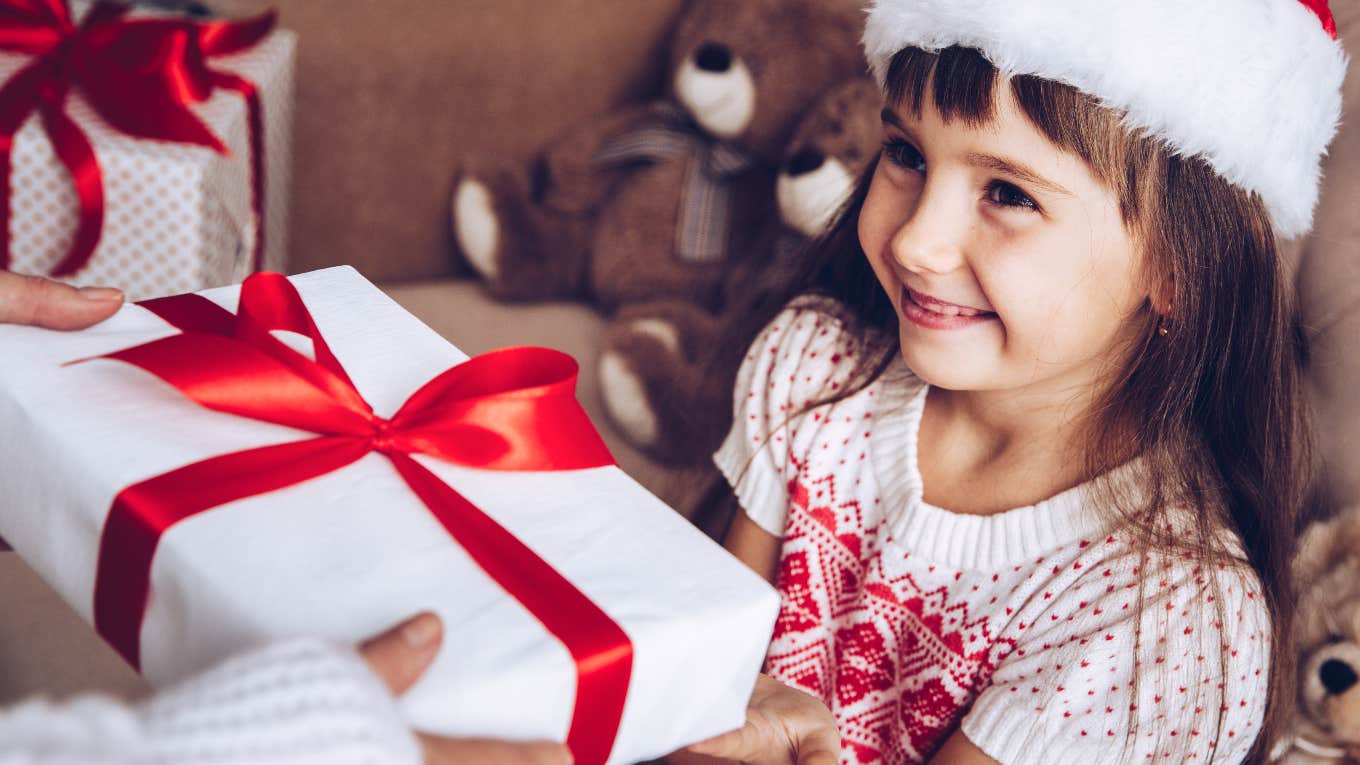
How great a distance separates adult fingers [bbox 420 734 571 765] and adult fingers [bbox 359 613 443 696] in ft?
0.09

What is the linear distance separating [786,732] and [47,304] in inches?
20.3

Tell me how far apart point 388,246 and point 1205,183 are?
3.56ft

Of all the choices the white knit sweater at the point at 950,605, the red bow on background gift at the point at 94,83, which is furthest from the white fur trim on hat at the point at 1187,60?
the red bow on background gift at the point at 94,83

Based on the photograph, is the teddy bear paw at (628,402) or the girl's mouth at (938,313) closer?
the girl's mouth at (938,313)

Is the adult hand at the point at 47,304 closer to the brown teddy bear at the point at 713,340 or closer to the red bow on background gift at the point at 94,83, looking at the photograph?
the red bow on background gift at the point at 94,83

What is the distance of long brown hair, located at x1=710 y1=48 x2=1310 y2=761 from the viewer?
79cm

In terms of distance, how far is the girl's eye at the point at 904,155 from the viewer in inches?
34.2

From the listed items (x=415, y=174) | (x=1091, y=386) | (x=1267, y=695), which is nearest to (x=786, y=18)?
(x=415, y=174)

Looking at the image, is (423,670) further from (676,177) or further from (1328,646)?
(676,177)

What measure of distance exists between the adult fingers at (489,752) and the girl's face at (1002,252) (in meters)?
0.43

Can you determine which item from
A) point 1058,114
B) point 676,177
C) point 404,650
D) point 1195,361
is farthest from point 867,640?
point 676,177

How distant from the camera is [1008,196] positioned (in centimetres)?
80

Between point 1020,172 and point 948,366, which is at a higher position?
point 1020,172

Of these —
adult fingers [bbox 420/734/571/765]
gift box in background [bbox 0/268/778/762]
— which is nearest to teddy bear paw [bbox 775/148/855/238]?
gift box in background [bbox 0/268/778/762]
